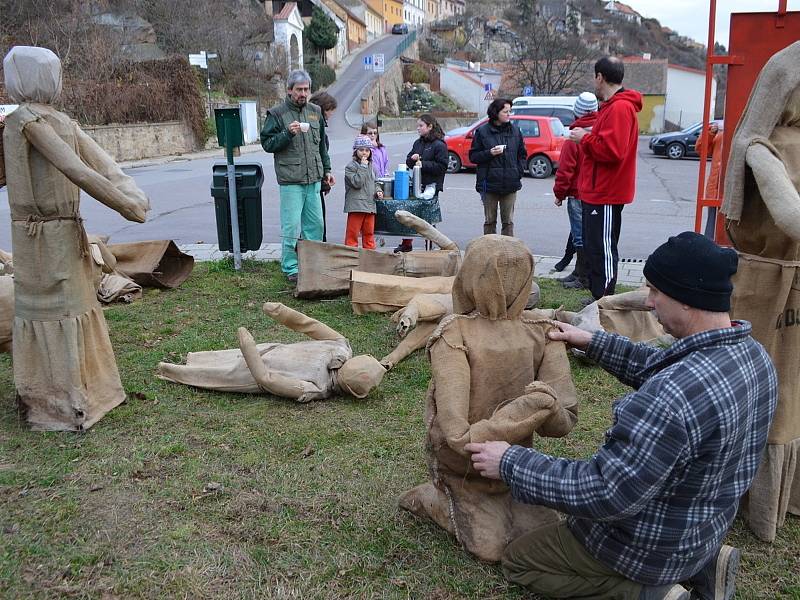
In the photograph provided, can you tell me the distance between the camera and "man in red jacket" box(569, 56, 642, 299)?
580cm

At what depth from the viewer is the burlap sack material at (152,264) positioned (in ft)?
24.2

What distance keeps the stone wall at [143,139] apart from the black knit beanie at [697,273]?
23314 mm

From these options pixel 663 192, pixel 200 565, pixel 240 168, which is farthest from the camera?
pixel 663 192

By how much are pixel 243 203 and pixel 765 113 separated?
589 cm

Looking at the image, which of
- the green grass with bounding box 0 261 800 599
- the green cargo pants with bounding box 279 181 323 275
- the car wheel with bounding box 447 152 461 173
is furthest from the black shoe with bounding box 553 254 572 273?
the car wheel with bounding box 447 152 461 173

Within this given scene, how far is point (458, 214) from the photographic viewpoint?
1259cm

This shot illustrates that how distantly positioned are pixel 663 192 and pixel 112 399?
1384cm

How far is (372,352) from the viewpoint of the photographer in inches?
223

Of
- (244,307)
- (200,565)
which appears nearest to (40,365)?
(200,565)

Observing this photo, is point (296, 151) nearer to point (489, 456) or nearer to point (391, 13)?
point (489, 456)

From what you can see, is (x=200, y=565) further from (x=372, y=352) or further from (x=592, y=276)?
(x=592, y=276)

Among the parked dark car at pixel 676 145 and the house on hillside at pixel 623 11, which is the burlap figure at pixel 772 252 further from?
Result: the house on hillside at pixel 623 11

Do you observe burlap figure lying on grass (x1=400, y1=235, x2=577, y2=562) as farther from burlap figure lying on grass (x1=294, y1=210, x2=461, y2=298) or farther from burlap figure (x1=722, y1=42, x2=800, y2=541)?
burlap figure lying on grass (x1=294, y1=210, x2=461, y2=298)

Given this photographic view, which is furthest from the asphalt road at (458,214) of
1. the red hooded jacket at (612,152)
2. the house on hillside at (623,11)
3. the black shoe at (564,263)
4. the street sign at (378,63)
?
the house on hillside at (623,11)
